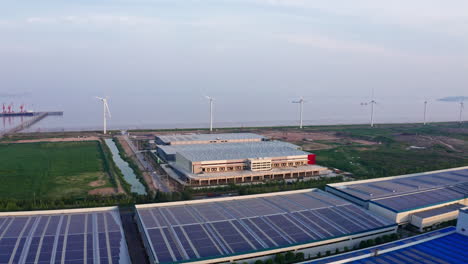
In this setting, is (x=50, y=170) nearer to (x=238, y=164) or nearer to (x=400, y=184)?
(x=238, y=164)

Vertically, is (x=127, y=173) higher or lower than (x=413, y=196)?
lower

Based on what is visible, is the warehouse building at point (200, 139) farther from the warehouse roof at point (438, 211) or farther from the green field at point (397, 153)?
the warehouse roof at point (438, 211)

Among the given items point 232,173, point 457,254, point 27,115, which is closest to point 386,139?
point 232,173

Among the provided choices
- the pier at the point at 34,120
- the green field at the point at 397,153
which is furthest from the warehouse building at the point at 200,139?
Answer: the pier at the point at 34,120

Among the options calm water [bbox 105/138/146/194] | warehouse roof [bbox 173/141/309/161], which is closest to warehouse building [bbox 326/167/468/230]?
warehouse roof [bbox 173/141/309/161]

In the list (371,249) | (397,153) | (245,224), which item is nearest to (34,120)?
(397,153)

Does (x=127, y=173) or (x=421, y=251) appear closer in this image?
(x=421, y=251)

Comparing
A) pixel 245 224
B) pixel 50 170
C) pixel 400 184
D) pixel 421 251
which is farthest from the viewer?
pixel 50 170

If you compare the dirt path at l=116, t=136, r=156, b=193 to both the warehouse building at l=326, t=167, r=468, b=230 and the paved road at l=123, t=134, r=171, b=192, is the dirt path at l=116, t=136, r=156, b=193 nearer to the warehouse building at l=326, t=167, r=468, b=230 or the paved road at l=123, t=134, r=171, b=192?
the paved road at l=123, t=134, r=171, b=192
